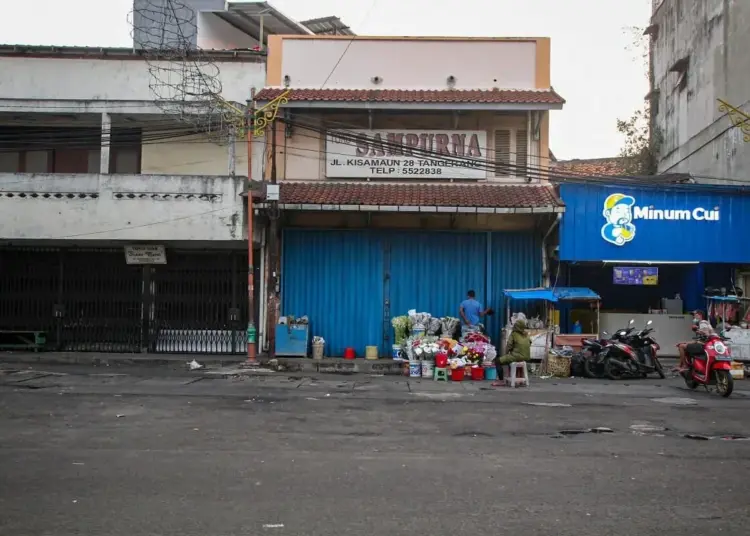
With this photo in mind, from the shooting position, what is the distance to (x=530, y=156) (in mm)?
17906

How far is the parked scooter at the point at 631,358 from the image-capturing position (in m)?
14.7

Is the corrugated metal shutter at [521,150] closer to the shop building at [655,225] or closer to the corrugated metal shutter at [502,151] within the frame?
the corrugated metal shutter at [502,151]

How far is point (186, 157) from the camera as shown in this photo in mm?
18078

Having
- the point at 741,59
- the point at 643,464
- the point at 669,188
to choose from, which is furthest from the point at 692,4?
the point at 643,464

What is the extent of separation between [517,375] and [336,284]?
6.04 metres

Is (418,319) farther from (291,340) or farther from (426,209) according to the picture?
(291,340)

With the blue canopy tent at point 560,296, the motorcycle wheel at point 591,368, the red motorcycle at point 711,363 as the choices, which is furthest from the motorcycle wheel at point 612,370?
the red motorcycle at point 711,363

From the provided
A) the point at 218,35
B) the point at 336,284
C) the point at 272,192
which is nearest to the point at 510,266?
the point at 336,284

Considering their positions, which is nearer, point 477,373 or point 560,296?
point 477,373

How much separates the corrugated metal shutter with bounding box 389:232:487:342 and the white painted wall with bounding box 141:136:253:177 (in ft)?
16.1

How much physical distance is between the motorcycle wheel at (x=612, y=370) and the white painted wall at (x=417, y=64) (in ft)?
25.0

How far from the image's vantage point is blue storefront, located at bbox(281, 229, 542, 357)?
17.9 metres

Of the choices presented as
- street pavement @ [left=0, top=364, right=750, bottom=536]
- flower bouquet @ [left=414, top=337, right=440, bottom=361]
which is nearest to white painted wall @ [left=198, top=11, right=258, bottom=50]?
flower bouquet @ [left=414, top=337, right=440, bottom=361]

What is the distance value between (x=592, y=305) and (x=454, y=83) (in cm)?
671
